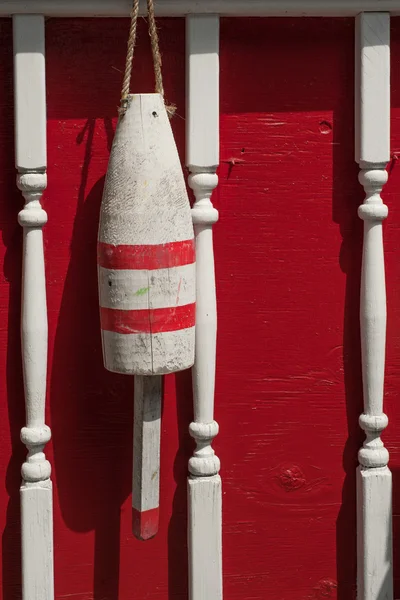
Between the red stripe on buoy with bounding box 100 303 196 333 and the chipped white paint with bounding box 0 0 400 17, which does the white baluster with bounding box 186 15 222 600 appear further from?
the red stripe on buoy with bounding box 100 303 196 333

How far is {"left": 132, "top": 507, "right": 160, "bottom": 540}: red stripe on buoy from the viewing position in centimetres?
248

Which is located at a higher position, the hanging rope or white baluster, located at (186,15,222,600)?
the hanging rope

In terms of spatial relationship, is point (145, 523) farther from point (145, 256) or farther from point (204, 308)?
point (145, 256)

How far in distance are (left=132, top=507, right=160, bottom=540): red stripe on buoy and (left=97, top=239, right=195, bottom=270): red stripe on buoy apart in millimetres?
585

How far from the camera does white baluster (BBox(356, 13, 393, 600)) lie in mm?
2539

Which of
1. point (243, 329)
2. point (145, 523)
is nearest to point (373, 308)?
point (243, 329)

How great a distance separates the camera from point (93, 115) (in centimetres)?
254

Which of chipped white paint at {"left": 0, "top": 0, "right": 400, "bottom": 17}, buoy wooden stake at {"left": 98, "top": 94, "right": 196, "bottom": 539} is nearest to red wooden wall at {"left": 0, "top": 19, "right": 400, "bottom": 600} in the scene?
chipped white paint at {"left": 0, "top": 0, "right": 400, "bottom": 17}

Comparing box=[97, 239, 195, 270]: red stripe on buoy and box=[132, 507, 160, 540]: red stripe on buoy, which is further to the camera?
box=[132, 507, 160, 540]: red stripe on buoy

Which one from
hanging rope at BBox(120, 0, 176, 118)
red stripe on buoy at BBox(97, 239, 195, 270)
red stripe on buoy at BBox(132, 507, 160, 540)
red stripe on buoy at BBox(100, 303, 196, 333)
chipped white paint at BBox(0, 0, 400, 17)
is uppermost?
chipped white paint at BBox(0, 0, 400, 17)

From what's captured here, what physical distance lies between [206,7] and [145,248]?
0.60m

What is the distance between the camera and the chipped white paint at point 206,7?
2.45m

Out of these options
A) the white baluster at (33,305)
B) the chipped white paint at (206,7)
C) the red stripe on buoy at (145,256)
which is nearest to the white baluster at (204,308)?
the chipped white paint at (206,7)

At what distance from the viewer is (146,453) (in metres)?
2.47
